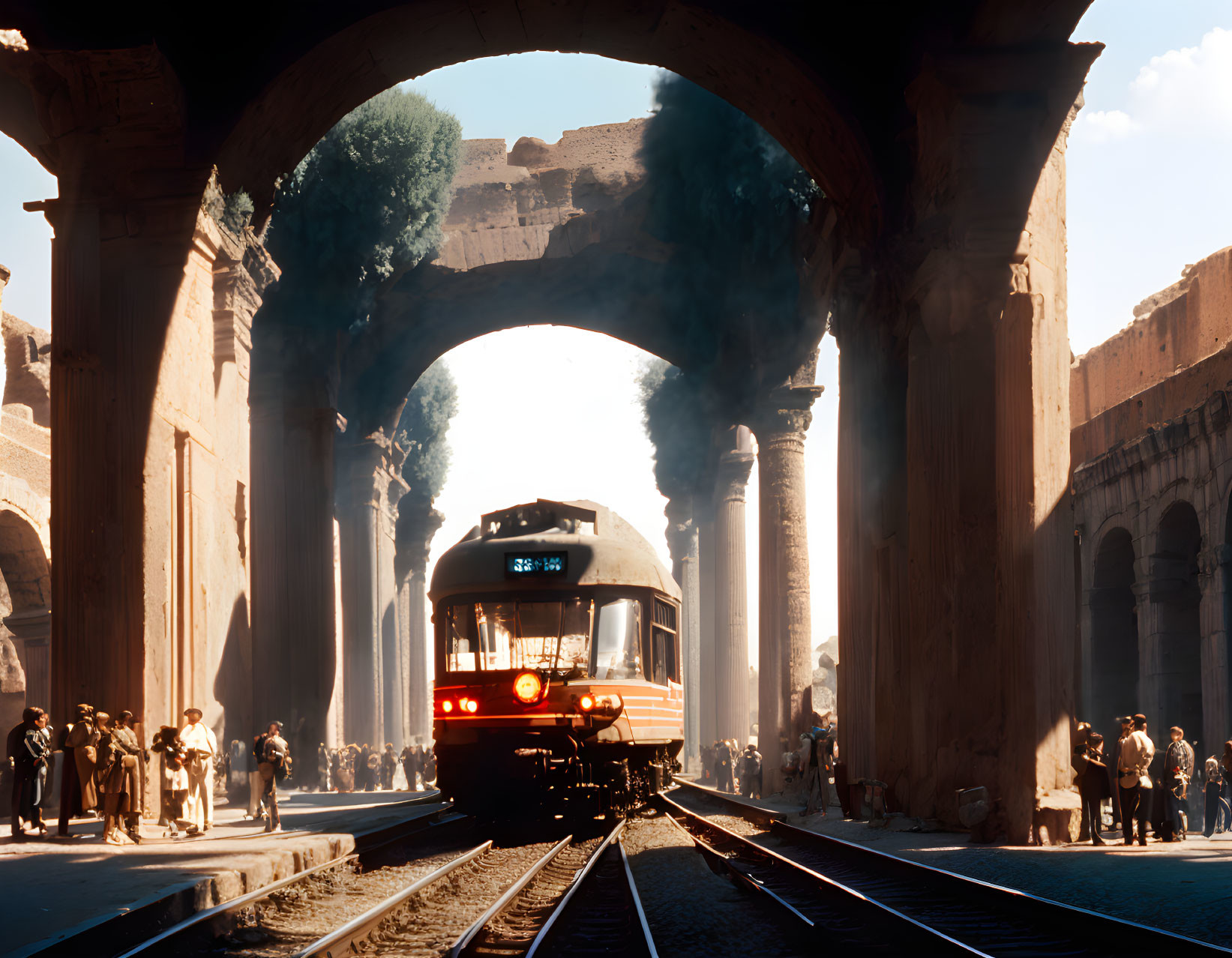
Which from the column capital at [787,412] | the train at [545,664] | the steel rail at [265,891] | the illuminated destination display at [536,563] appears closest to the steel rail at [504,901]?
the train at [545,664]

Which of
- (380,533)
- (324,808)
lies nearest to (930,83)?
(324,808)

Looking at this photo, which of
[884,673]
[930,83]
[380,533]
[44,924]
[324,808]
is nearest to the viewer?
[44,924]

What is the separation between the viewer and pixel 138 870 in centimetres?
853

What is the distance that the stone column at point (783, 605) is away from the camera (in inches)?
843

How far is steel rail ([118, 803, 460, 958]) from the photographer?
6168mm

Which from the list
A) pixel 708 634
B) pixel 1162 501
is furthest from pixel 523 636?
pixel 708 634

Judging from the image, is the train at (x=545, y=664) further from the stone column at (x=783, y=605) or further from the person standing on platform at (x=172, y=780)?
the stone column at (x=783, y=605)

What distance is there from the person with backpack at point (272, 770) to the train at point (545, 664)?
1.58 metres

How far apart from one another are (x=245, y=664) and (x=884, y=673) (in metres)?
7.01

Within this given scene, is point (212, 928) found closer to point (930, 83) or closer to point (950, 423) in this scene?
point (950, 423)

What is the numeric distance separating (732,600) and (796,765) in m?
12.1

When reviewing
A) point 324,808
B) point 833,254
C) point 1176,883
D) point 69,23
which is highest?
point 69,23

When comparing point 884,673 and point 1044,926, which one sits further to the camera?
point 884,673

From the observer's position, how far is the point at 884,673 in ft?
45.3
